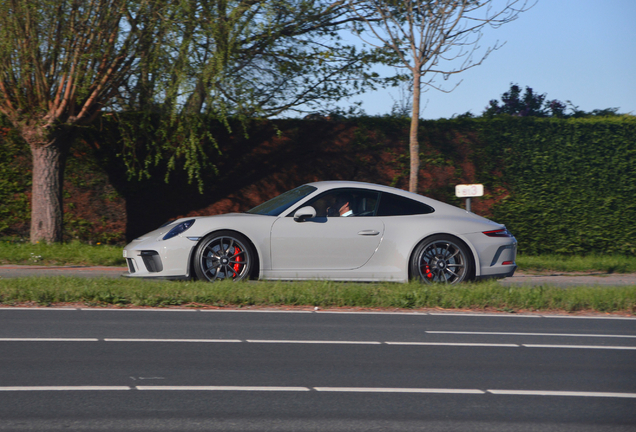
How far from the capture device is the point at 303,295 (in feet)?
25.7

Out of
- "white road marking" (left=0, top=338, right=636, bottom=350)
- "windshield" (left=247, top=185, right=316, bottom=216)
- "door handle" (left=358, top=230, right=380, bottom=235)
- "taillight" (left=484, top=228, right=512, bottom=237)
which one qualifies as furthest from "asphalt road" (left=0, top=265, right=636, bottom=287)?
"white road marking" (left=0, top=338, right=636, bottom=350)

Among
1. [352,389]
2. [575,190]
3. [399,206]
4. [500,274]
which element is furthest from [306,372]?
[575,190]

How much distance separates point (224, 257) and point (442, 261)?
283 cm

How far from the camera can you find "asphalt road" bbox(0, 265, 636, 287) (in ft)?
33.5

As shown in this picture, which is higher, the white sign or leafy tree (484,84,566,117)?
leafy tree (484,84,566,117)

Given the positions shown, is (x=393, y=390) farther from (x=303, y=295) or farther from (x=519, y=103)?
(x=519, y=103)

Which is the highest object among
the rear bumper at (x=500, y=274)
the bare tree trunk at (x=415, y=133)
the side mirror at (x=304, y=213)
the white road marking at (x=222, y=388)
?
the bare tree trunk at (x=415, y=133)

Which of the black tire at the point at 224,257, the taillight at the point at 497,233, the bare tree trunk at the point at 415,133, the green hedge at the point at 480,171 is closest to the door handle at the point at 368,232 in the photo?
the black tire at the point at 224,257

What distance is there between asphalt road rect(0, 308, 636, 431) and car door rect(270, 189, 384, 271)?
134cm

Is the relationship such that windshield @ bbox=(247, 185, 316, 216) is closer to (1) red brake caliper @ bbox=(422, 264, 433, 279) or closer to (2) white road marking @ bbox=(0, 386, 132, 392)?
(1) red brake caliper @ bbox=(422, 264, 433, 279)

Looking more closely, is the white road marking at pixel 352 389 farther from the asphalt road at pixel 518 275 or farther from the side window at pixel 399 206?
the asphalt road at pixel 518 275

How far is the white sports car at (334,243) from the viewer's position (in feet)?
27.2

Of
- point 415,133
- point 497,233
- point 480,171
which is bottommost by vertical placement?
point 497,233

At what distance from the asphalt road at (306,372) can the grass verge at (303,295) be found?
0.48 meters
